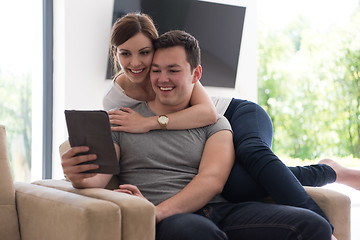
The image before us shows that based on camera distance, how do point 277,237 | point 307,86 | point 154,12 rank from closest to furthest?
point 277,237, point 154,12, point 307,86

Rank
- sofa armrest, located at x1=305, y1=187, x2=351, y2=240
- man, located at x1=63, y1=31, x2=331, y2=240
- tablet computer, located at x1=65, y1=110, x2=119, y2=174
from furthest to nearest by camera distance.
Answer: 1. sofa armrest, located at x1=305, y1=187, x2=351, y2=240
2. man, located at x1=63, y1=31, x2=331, y2=240
3. tablet computer, located at x1=65, y1=110, x2=119, y2=174

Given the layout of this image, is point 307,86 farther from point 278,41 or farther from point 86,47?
point 86,47

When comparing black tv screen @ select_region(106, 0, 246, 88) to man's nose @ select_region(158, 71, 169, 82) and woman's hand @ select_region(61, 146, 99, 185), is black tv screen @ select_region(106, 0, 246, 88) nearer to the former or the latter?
man's nose @ select_region(158, 71, 169, 82)

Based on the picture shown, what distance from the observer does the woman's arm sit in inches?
85.5

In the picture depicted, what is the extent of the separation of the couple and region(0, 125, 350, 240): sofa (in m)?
0.09

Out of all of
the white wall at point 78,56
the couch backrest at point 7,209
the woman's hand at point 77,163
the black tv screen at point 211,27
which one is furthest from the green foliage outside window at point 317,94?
the woman's hand at point 77,163

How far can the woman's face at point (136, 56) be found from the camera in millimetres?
2410

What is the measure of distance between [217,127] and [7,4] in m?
2.81

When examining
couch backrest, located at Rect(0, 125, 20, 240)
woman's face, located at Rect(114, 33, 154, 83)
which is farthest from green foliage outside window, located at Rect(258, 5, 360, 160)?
couch backrest, located at Rect(0, 125, 20, 240)

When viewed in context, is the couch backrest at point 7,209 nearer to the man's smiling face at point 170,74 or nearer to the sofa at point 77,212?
the sofa at point 77,212

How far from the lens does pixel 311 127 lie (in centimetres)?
674

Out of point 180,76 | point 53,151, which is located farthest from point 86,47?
point 180,76

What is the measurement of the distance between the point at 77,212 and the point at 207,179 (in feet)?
2.13

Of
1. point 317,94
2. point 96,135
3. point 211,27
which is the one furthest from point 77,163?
point 317,94
